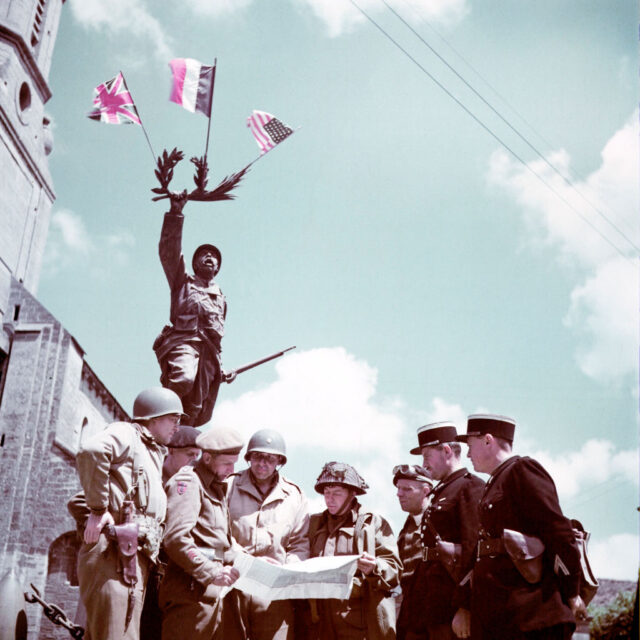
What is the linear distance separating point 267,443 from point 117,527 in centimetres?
154

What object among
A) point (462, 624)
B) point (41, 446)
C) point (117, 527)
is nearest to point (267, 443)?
point (117, 527)

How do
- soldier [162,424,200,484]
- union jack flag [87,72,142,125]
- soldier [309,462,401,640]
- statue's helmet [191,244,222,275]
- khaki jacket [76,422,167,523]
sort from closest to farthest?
1. khaki jacket [76,422,167,523]
2. soldier [309,462,401,640]
3. soldier [162,424,200,484]
4. statue's helmet [191,244,222,275]
5. union jack flag [87,72,142,125]

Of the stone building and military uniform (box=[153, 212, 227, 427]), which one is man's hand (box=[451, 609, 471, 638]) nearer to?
military uniform (box=[153, 212, 227, 427])

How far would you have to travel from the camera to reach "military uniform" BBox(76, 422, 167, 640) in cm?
453

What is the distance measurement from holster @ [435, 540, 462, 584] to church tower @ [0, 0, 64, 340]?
27.3 metres

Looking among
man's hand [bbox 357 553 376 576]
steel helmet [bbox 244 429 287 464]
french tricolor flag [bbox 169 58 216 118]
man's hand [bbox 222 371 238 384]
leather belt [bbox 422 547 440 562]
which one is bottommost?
man's hand [bbox 357 553 376 576]

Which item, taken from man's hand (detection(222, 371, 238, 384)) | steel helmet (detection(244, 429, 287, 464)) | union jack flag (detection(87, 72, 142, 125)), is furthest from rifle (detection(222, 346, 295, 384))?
union jack flag (detection(87, 72, 142, 125))

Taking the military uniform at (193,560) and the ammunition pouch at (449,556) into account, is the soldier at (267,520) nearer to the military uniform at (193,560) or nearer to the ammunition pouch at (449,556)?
the military uniform at (193,560)

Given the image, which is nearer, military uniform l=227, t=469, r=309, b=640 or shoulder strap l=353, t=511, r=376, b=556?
military uniform l=227, t=469, r=309, b=640

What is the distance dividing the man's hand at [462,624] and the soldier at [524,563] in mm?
204

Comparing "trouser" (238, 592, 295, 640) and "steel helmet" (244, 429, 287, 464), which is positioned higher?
"steel helmet" (244, 429, 287, 464)

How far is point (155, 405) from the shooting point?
17.0ft

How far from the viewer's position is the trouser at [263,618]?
17.3 ft

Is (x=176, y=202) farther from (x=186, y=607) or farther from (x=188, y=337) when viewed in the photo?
(x=186, y=607)
